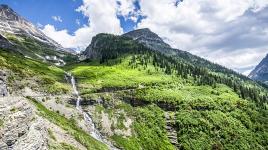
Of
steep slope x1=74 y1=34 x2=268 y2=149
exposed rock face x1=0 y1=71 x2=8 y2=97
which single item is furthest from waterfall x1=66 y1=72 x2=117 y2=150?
exposed rock face x1=0 y1=71 x2=8 y2=97

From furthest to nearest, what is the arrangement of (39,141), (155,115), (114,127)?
(155,115)
(114,127)
(39,141)

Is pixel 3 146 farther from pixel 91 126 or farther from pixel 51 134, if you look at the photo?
pixel 91 126

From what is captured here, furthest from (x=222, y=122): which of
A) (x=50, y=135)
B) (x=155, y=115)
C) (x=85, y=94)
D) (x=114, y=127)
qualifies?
(x=50, y=135)

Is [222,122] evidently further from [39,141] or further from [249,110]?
[39,141]

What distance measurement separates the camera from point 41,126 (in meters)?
80.8

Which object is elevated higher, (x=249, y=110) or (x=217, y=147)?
(x=249, y=110)

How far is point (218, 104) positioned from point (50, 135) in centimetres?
13024

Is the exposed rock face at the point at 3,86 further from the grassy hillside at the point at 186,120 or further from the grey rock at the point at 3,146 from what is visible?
the grey rock at the point at 3,146

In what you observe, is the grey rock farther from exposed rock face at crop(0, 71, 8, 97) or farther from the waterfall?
exposed rock face at crop(0, 71, 8, 97)

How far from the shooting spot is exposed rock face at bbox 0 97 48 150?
7306cm

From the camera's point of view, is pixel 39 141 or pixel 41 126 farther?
pixel 41 126

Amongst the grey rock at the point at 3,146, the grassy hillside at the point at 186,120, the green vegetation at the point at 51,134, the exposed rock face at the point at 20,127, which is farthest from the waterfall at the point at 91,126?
the grey rock at the point at 3,146

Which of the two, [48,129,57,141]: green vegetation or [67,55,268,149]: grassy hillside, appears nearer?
[48,129,57,141]: green vegetation

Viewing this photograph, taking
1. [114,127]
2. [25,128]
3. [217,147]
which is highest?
[25,128]
